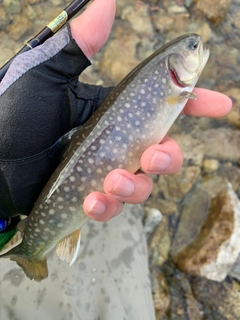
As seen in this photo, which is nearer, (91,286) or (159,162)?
(159,162)

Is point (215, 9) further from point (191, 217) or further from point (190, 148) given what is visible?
point (191, 217)

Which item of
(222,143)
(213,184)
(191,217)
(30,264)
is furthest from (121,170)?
(222,143)

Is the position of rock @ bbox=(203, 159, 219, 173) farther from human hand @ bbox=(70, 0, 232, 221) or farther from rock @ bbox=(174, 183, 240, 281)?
human hand @ bbox=(70, 0, 232, 221)

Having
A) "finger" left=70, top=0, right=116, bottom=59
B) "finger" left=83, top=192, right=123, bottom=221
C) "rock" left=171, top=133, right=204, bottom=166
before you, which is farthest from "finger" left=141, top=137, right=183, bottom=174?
"rock" left=171, top=133, right=204, bottom=166

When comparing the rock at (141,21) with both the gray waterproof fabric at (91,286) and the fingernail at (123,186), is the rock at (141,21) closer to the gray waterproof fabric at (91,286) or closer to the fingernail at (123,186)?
the gray waterproof fabric at (91,286)

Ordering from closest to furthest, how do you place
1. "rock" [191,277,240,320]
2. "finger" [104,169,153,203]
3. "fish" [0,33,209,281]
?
"finger" [104,169,153,203] → "fish" [0,33,209,281] → "rock" [191,277,240,320]
